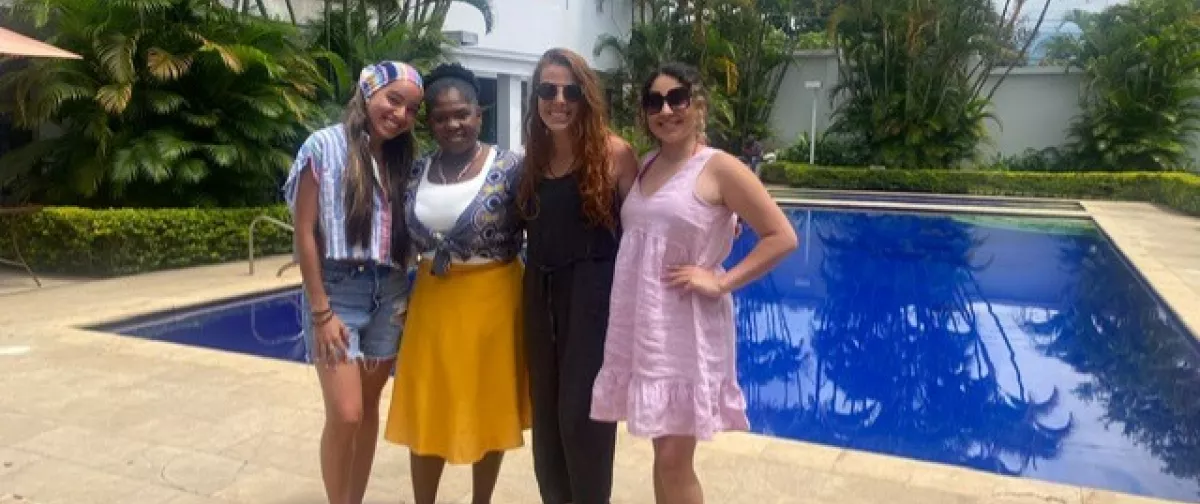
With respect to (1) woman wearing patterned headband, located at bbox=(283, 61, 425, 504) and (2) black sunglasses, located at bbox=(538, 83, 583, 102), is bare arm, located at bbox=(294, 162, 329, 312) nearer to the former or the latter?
(1) woman wearing patterned headband, located at bbox=(283, 61, 425, 504)

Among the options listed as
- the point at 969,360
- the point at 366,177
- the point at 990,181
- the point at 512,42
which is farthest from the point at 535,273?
the point at 990,181

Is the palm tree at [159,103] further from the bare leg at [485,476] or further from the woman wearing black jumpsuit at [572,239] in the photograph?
the woman wearing black jumpsuit at [572,239]

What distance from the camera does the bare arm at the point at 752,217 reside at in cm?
232

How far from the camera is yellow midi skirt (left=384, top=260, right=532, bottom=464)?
2639 millimetres

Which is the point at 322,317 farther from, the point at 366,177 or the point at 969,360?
the point at 969,360

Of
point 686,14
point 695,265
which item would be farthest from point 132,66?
point 686,14

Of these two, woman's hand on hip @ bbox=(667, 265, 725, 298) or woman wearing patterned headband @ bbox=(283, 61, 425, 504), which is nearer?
woman's hand on hip @ bbox=(667, 265, 725, 298)

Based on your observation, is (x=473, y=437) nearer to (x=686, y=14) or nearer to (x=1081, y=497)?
(x=1081, y=497)

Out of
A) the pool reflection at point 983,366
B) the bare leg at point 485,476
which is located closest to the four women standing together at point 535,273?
the bare leg at point 485,476

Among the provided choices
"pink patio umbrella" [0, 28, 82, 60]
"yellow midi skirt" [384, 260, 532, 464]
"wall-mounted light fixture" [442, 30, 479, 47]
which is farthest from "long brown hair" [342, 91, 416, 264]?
"wall-mounted light fixture" [442, 30, 479, 47]

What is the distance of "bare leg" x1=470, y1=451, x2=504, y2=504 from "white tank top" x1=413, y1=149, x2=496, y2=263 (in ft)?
2.30

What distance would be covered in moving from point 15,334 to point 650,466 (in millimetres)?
4655

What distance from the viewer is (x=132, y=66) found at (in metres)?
8.73

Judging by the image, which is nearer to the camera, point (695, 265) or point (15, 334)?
point (695, 265)
